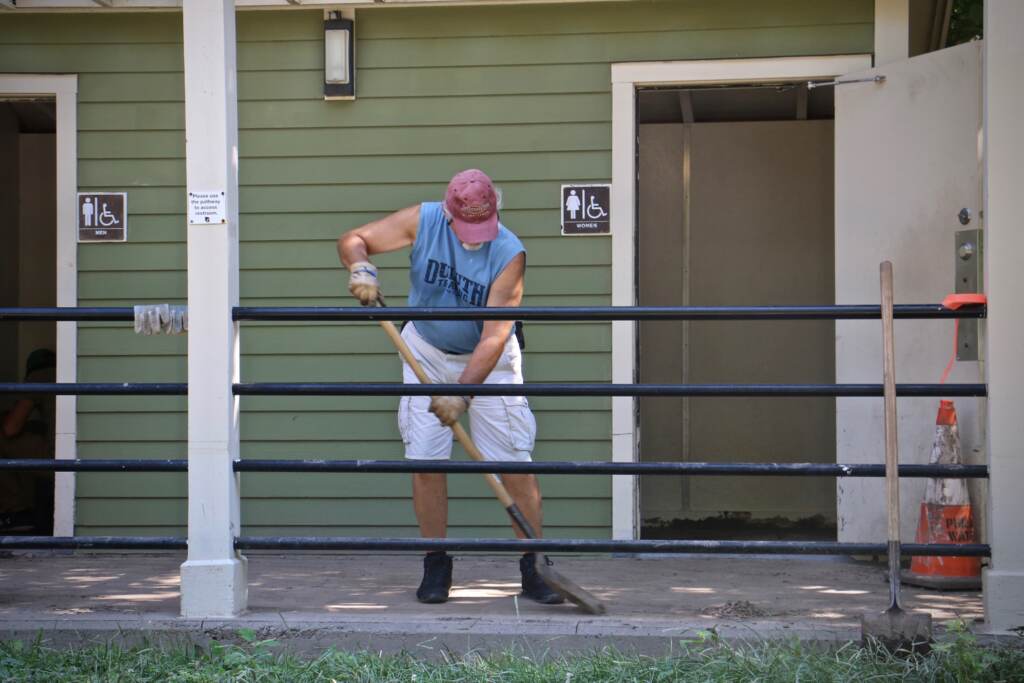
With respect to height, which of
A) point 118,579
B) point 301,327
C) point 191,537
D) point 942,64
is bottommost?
point 118,579

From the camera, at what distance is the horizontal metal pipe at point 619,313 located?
388cm

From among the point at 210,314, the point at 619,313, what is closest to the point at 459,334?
the point at 619,313

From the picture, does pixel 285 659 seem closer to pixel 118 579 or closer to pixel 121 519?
pixel 118 579

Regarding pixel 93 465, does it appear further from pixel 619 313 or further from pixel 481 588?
pixel 619 313

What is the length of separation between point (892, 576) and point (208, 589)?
2.25 m

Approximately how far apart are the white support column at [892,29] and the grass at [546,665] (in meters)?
3.07

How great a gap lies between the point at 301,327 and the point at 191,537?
82.3 inches

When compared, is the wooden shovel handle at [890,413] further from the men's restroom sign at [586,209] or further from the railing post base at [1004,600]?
the men's restroom sign at [586,209]

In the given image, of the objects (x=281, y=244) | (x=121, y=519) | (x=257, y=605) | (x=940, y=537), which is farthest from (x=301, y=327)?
(x=940, y=537)

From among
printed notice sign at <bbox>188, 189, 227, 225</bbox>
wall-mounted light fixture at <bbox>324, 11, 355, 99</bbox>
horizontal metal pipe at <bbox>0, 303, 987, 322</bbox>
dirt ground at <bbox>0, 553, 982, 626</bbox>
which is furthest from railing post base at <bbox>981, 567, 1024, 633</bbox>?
wall-mounted light fixture at <bbox>324, 11, 355, 99</bbox>

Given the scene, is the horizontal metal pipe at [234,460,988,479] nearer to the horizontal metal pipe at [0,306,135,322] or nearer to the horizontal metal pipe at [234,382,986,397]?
the horizontal metal pipe at [234,382,986,397]

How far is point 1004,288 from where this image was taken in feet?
12.7

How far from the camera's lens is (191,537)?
13.5 feet

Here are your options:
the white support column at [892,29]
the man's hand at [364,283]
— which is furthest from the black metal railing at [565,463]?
the white support column at [892,29]
